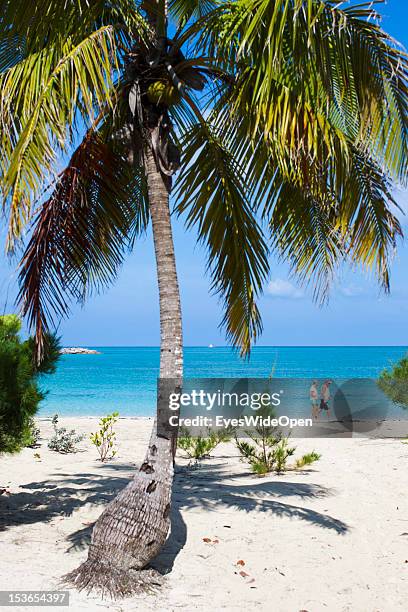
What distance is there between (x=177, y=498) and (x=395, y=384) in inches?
309

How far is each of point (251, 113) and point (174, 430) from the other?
114 inches

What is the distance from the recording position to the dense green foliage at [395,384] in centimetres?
1355

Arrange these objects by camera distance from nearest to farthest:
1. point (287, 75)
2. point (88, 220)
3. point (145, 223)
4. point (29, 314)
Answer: point (287, 75) < point (29, 314) < point (88, 220) < point (145, 223)

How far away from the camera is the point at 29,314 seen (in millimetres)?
6180

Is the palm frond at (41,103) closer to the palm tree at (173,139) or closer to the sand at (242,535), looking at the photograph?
the palm tree at (173,139)

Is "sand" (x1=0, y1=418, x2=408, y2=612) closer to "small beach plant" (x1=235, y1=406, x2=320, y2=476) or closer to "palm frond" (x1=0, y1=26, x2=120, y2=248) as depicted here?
"small beach plant" (x1=235, y1=406, x2=320, y2=476)

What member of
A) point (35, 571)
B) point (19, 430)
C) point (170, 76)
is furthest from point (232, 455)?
point (170, 76)

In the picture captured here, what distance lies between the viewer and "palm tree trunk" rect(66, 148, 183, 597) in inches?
197

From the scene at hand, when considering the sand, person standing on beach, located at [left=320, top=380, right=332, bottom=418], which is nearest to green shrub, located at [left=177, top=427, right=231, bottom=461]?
the sand

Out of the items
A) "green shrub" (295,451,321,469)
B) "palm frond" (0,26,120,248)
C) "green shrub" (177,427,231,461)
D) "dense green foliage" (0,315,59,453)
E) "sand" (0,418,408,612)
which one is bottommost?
"sand" (0,418,408,612)

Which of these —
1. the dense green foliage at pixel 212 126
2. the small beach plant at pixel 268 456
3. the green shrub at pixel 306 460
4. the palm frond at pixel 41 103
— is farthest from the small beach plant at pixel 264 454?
the palm frond at pixel 41 103

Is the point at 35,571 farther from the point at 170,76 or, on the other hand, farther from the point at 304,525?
the point at 170,76

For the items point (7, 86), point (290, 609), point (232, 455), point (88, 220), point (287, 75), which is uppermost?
point (287, 75)

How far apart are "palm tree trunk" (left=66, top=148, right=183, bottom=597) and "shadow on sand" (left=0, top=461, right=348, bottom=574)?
527 millimetres
